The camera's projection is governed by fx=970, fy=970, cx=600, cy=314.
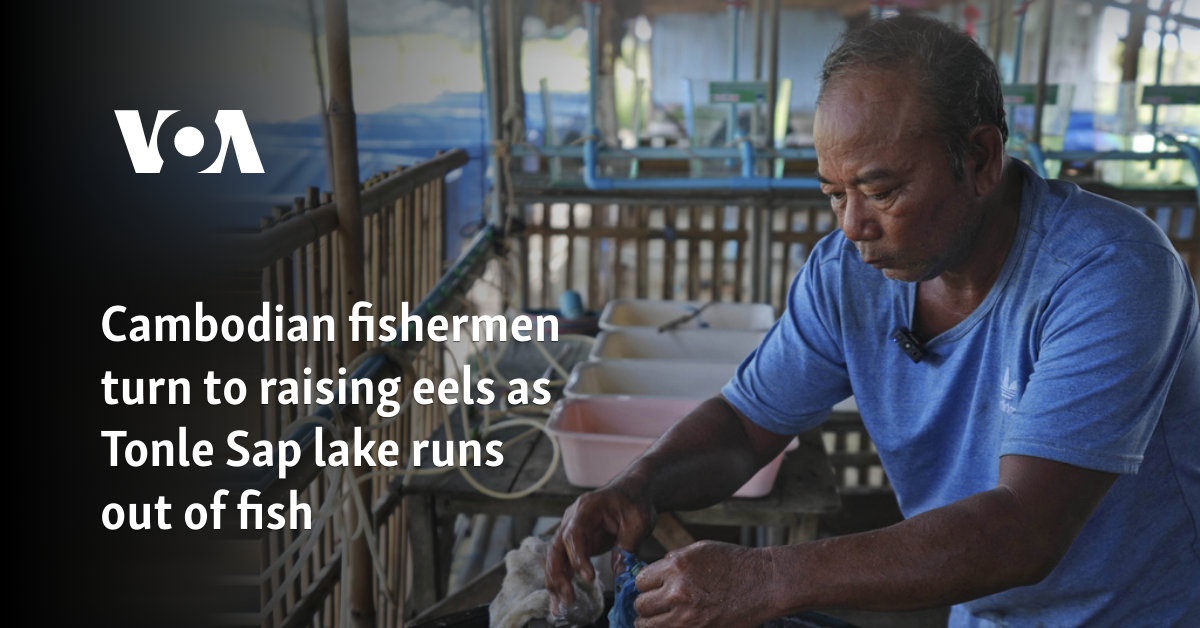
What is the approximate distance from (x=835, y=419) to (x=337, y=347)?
71.6 inches

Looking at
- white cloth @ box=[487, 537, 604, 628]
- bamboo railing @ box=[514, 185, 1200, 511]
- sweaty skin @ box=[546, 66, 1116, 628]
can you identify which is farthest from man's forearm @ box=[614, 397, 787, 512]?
bamboo railing @ box=[514, 185, 1200, 511]

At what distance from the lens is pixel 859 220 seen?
131 centimetres

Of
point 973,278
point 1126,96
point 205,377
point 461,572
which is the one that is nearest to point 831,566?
point 973,278

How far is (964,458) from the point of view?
58.2 inches

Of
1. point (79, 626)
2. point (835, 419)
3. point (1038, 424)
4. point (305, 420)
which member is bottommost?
point (835, 419)

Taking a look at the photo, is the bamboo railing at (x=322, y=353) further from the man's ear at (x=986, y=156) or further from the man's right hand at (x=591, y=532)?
the man's ear at (x=986, y=156)

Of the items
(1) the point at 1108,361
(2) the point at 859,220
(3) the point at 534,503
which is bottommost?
(3) the point at 534,503

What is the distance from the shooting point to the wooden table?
228 centimetres

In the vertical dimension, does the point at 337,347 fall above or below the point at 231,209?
below

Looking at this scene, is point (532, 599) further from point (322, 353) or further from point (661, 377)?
point (661, 377)

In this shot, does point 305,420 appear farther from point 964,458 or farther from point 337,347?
point 964,458

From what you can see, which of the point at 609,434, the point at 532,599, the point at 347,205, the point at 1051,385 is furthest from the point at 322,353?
the point at 1051,385

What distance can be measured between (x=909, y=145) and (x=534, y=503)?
139cm
